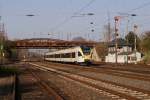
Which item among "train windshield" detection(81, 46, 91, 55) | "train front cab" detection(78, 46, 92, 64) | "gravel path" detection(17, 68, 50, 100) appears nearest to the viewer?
"gravel path" detection(17, 68, 50, 100)

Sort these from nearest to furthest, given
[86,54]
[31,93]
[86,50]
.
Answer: [31,93] < [86,54] < [86,50]

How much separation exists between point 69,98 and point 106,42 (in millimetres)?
113435

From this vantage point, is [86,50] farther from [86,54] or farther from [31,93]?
[31,93]

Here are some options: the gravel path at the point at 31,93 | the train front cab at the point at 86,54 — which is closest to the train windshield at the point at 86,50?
the train front cab at the point at 86,54

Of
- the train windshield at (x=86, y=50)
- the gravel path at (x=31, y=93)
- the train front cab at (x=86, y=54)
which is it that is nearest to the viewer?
the gravel path at (x=31, y=93)

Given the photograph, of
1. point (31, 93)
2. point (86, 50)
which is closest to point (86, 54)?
point (86, 50)

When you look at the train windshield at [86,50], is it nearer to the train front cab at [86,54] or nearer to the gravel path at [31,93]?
the train front cab at [86,54]

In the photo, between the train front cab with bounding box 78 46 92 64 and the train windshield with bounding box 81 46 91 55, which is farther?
the train windshield with bounding box 81 46 91 55

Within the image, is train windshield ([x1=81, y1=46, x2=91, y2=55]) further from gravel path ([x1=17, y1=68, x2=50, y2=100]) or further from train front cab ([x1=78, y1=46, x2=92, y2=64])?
gravel path ([x1=17, y1=68, x2=50, y2=100])

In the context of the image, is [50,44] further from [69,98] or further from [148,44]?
[69,98]

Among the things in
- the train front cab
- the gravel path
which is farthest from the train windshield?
the gravel path

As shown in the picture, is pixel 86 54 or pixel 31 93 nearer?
pixel 31 93

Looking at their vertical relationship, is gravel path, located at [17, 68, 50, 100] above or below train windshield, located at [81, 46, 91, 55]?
below

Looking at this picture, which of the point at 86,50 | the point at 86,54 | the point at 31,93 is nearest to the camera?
the point at 31,93
